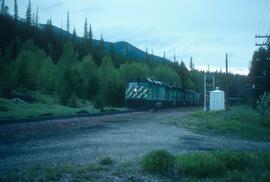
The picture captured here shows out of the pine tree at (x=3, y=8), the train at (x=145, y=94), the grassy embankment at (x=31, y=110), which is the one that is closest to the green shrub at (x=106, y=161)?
the grassy embankment at (x=31, y=110)

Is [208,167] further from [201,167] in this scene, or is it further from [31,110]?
[31,110]

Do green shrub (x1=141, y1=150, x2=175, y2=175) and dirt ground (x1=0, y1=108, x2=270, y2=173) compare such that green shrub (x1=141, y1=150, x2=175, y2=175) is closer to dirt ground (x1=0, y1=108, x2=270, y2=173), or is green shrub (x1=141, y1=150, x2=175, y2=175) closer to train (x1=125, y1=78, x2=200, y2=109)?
dirt ground (x1=0, y1=108, x2=270, y2=173)

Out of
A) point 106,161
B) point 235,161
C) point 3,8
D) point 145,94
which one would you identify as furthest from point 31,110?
point 3,8

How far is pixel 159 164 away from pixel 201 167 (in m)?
0.98

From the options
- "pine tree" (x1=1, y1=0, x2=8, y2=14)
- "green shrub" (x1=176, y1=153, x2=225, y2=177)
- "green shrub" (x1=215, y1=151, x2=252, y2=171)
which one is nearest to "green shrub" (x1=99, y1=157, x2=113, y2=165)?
"green shrub" (x1=176, y1=153, x2=225, y2=177)

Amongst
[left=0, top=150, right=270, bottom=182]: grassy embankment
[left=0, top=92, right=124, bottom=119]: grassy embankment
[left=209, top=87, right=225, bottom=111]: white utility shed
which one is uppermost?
[left=209, top=87, right=225, bottom=111]: white utility shed

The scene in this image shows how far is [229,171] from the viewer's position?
8.16m

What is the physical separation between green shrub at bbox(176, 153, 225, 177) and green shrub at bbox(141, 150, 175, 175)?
21cm

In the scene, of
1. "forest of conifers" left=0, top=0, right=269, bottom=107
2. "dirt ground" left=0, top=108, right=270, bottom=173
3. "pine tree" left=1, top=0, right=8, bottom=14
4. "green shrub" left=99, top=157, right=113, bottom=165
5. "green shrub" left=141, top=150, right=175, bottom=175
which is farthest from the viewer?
"pine tree" left=1, top=0, right=8, bottom=14

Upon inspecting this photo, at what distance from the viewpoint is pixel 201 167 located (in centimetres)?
821

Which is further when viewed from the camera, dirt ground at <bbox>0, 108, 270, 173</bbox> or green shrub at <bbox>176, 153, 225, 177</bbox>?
dirt ground at <bbox>0, 108, 270, 173</bbox>

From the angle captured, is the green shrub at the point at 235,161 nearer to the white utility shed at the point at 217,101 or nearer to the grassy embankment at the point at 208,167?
the grassy embankment at the point at 208,167

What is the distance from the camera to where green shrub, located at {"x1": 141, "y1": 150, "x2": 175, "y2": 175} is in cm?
827

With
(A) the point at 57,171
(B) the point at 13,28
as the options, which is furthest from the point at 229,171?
(B) the point at 13,28
